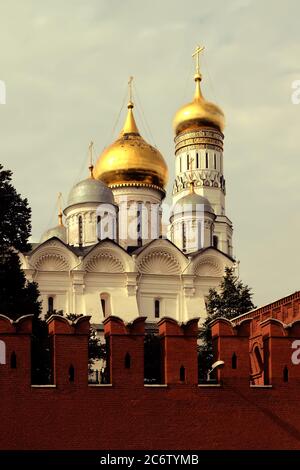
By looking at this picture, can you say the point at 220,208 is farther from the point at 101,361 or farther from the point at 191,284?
the point at 101,361

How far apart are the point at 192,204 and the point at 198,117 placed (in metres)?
8.56

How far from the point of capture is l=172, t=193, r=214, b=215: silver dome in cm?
5559

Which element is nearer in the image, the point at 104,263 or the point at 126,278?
the point at 104,263

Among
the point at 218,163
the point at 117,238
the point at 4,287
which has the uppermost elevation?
the point at 218,163

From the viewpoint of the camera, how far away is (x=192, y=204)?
55.7 metres

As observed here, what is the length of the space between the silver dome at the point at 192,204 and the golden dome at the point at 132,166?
2051 mm

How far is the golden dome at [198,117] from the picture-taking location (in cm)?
6259

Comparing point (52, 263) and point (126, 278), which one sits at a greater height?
point (52, 263)

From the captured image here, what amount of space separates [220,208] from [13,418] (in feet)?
150

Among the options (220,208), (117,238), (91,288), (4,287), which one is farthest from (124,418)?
(220,208)

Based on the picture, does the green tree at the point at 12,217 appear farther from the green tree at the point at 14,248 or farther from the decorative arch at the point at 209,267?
the decorative arch at the point at 209,267

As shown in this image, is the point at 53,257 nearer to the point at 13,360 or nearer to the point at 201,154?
the point at 201,154


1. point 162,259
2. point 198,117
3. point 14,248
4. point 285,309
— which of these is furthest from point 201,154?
point 285,309
